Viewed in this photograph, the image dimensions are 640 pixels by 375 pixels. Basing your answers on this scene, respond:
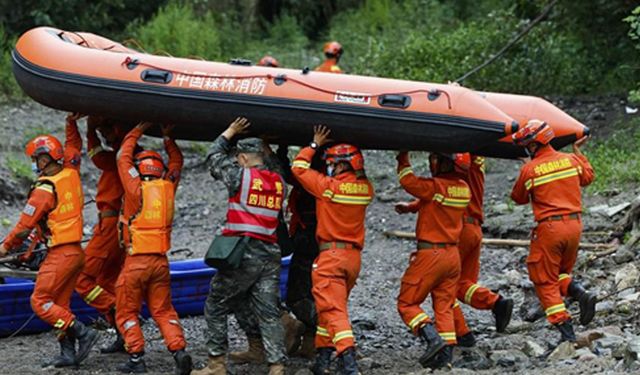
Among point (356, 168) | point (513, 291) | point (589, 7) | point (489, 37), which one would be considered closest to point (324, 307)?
point (356, 168)

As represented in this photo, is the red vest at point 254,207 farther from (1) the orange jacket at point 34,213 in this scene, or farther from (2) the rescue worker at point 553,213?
(2) the rescue worker at point 553,213

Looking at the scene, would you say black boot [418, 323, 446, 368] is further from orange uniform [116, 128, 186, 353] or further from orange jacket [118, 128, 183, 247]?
orange jacket [118, 128, 183, 247]

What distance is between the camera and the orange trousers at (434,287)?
877 centimetres

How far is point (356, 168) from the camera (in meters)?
8.54

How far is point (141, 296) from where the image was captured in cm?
884

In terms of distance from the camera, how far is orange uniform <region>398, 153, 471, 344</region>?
8773 mm

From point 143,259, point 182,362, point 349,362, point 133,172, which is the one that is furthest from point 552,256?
point 133,172

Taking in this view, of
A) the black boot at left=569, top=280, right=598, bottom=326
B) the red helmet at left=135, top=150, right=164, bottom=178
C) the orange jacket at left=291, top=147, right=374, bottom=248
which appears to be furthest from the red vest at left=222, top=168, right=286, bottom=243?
the black boot at left=569, top=280, right=598, bottom=326

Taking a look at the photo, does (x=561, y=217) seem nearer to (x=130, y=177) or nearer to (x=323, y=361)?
(x=323, y=361)

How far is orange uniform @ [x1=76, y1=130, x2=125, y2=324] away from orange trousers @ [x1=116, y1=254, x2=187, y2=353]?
66 centimetres

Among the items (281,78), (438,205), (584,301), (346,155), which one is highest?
(281,78)

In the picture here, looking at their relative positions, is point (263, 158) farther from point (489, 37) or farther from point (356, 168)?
point (489, 37)

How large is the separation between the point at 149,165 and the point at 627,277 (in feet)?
14.1

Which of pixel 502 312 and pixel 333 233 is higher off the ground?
pixel 333 233
